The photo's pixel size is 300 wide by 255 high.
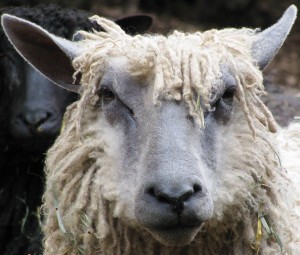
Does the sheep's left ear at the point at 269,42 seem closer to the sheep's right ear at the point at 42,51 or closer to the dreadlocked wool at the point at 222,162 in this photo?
the dreadlocked wool at the point at 222,162

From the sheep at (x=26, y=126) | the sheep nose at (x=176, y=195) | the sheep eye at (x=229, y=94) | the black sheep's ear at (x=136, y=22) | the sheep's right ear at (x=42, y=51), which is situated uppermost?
the sheep eye at (x=229, y=94)

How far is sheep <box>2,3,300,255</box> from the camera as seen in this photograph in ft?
13.9

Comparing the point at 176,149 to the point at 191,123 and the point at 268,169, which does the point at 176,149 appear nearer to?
the point at 191,123

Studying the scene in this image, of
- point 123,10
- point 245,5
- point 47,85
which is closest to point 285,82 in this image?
point 245,5

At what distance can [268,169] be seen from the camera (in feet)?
15.2

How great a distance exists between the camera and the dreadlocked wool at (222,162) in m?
4.46

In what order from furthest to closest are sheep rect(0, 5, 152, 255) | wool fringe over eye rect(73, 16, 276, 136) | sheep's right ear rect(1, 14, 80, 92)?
sheep rect(0, 5, 152, 255) < sheep's right ear rect(1, 14, 80, 92) < wool fringe over eye rect(73, 16, 276, 136)

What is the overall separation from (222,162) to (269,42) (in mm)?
876

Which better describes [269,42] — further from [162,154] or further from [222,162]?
[162,154]

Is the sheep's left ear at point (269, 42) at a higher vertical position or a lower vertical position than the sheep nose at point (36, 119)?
higher

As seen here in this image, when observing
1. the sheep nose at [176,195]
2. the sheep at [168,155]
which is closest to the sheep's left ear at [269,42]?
the sheep at [168,155]

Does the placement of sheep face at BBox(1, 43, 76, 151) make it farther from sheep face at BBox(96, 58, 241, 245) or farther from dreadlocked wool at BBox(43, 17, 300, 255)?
sheep face at BBox(96, 58, 241, 245)

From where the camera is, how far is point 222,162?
448 cm

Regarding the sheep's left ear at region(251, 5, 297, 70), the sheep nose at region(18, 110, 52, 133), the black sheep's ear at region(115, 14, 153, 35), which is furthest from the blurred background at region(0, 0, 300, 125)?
the sheep's left ear at region(251, 5, 297, 70)
